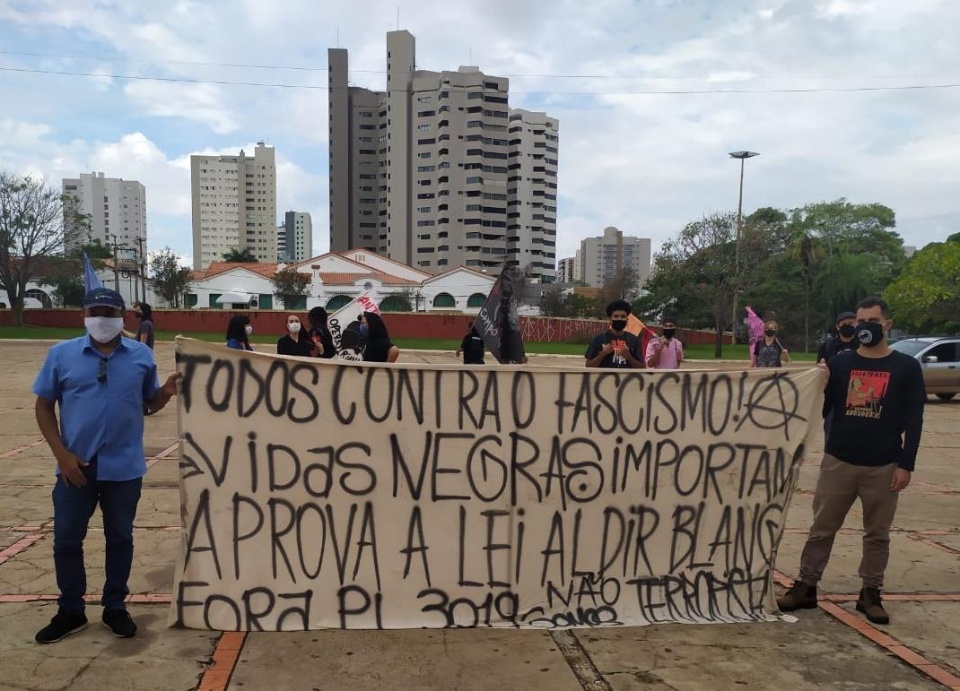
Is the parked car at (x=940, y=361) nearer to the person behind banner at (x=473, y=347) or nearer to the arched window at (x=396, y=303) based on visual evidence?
the person behind banner at (x=473, y=347)

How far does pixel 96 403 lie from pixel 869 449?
4.20 m

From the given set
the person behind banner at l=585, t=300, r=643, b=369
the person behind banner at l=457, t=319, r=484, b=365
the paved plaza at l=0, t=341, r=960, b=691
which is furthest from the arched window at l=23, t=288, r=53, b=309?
the person behind banner at l=585, t=300, r=643, b=369

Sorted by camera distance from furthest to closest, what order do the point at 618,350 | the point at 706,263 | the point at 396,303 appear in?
the point at 396,303, the point at 706,263, the point at 618,350

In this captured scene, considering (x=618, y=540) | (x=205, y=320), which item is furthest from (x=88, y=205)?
(x=618, y=540)

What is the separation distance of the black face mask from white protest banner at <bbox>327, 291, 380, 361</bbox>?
187 inches

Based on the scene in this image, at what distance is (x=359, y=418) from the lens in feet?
11.8

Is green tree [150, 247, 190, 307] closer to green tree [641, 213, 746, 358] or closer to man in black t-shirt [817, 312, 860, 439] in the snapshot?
green tree [641, 213, 746, 358]

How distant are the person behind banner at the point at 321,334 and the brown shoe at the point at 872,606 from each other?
5.99m

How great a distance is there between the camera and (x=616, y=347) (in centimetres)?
624

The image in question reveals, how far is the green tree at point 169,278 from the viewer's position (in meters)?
60.1

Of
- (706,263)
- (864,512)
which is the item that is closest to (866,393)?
(864,512)

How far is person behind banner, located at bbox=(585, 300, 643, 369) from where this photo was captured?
6164mm

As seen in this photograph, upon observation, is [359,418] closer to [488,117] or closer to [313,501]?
[313,501]

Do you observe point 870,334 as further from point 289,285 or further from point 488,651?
point 289,285
